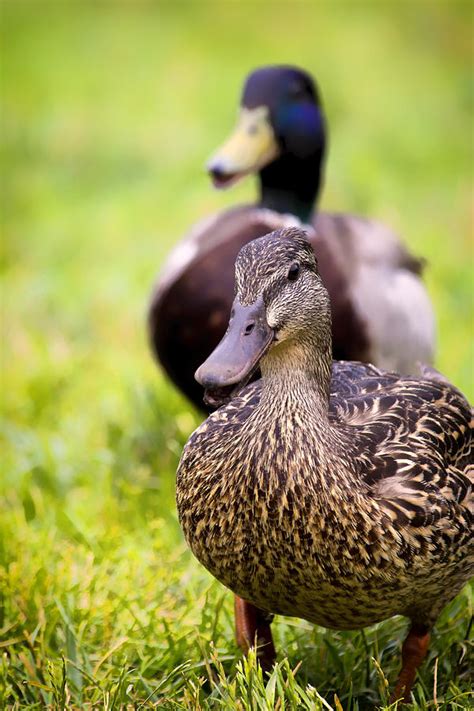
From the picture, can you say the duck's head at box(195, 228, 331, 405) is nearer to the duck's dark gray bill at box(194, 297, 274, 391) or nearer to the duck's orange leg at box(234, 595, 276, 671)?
the duck's dark gray bill at box(194, 297, 274, 391)

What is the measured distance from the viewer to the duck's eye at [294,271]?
2.12m

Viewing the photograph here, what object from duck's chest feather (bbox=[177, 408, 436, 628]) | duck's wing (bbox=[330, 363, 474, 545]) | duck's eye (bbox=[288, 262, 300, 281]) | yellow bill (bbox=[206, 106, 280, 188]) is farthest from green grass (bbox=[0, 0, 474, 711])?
yellow bill (bbox=[206, 106, 280, 188])

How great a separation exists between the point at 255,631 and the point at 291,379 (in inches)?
24.8

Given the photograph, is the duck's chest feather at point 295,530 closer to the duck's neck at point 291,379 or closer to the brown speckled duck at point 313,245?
the duck's neck at point 291,379

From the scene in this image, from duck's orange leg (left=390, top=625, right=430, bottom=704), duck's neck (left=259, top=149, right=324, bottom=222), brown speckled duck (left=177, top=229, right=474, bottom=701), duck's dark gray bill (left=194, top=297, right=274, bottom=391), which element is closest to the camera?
duck's dark gray bill (left=194, top=297, right=274, bottom=391)

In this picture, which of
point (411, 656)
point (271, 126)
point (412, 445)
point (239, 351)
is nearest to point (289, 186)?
point (271, 126)

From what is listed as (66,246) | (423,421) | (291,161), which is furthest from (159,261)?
(423,421)

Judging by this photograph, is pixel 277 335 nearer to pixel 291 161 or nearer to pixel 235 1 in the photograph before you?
pixel 291 161

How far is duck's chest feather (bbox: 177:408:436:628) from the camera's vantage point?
2119 mm

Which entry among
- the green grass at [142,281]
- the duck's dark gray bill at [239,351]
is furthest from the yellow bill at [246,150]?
the duck's dark gray bill at [239,351]

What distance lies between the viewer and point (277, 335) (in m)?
2.07

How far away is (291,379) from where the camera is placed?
2.17 m

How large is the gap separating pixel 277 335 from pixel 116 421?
2.07 metres

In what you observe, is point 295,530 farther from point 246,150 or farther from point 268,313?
point 246,150
